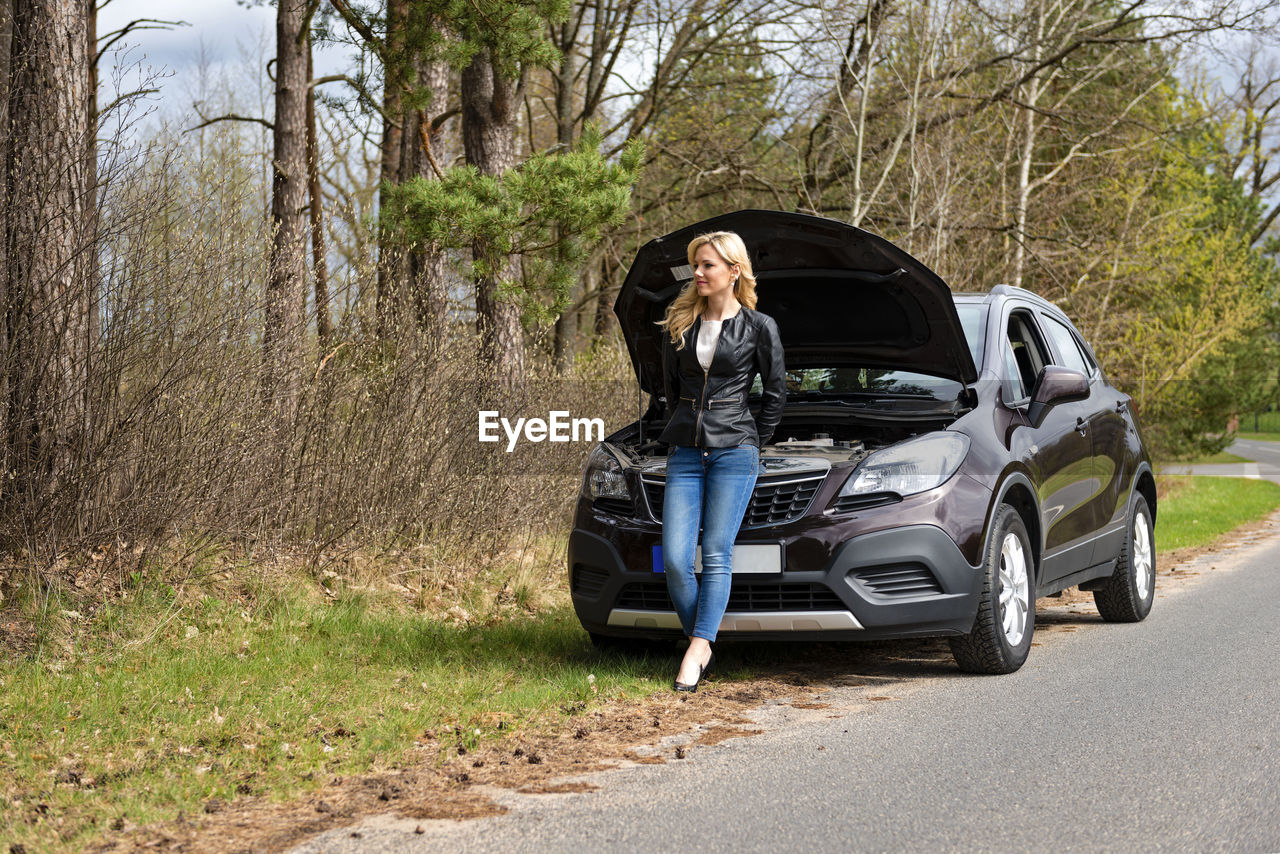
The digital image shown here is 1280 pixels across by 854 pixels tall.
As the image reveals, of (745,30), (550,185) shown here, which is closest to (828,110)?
(745,30)

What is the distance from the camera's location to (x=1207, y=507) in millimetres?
20656

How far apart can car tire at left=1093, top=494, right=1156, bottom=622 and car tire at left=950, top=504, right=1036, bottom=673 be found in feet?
5.95

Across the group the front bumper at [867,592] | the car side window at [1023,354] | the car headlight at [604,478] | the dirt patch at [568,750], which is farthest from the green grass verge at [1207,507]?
the car headlight at [604,478]

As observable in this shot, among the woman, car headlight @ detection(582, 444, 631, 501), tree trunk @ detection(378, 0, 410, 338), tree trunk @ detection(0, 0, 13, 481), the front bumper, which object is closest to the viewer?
the front bumper

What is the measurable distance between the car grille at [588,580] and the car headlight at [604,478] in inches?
14.7

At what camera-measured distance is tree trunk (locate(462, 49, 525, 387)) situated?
1170cm

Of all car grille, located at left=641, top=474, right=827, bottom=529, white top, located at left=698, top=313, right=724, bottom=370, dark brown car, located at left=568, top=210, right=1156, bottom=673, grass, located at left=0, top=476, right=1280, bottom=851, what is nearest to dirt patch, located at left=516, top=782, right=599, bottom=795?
grass, located at left=0, top=476, right=1280, bottom=851

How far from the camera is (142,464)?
288 inches

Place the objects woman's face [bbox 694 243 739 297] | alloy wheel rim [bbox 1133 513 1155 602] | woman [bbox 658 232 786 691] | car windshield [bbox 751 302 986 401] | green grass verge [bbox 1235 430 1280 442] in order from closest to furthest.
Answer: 1. woman [bbox 658 232 786 691]
2. woman's face [bbox 694 243 739 297]
3. car windshield [bbox 751 302 986 401]
4. alloy wheel rim [bbox 1133 513 1155 602]
5. green grass verge [bbox 1235 430 1280 442]

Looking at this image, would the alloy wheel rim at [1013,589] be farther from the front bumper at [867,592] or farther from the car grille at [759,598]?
the car grille at [759,598]

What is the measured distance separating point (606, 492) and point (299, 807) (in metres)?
2.66

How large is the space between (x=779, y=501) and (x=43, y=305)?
398 cm

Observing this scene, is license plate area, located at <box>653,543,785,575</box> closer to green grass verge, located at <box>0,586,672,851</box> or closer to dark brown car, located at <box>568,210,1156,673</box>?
dark brown car, located at <box>568,210,1156,673</box>

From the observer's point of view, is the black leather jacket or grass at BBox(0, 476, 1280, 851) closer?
grass at BBox(0, 476, 1280, 851)
